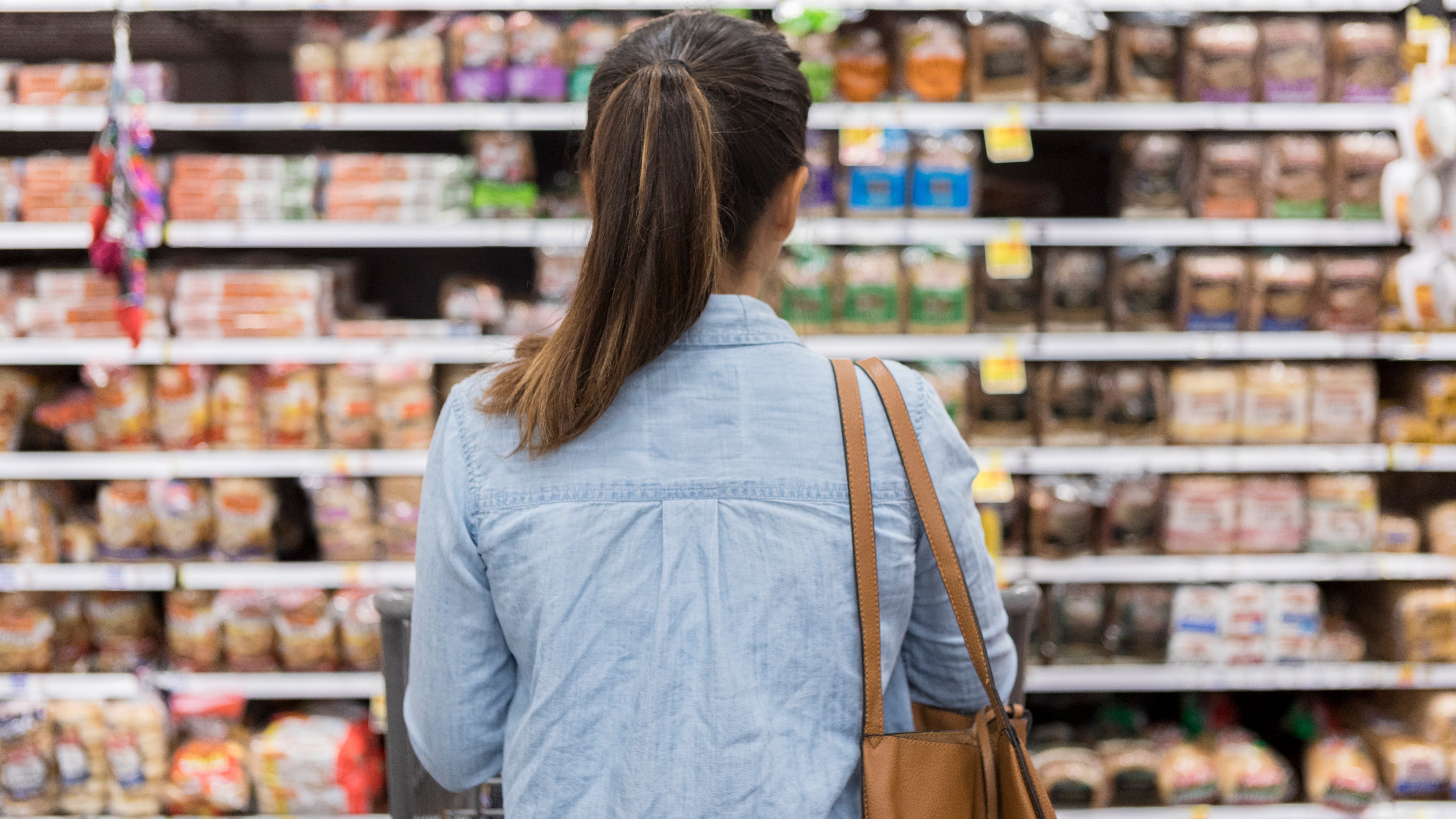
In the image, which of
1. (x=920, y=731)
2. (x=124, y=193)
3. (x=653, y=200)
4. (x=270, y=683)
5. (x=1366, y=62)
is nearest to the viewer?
(x=653, y=200)

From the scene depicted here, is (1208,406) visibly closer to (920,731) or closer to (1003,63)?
(1003,63)

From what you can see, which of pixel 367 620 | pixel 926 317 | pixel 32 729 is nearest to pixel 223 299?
pixel 367 620

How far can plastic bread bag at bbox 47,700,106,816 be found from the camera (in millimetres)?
2547

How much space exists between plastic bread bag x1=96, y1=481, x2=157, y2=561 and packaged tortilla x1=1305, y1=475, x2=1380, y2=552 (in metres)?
3.23

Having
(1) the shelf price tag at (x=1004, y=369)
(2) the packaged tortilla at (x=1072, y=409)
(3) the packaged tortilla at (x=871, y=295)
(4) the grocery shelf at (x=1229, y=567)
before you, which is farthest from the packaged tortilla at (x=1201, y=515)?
(3) the packaged tortilla at (x=871, y=295)

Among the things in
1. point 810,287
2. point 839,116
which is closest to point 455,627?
point 810,287

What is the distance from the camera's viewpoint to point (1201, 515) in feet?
8.52

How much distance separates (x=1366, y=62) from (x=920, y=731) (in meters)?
2.50

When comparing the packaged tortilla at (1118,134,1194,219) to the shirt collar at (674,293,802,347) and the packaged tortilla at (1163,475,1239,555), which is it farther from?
the shirt collar at (674,293,802,347)

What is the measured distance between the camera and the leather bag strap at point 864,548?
834mm

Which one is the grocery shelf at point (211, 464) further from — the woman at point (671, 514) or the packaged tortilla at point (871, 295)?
the woman at point (671, 514)

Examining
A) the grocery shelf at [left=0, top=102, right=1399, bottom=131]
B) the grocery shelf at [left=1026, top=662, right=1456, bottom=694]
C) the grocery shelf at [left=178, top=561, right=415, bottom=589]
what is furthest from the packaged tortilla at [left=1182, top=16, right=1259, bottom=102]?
the grocery shelf at [left=178, top=561, right=415, bottom=589]

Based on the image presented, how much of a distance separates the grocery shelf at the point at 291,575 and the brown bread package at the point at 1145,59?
2344 millimetres

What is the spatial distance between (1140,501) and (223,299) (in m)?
2.57
